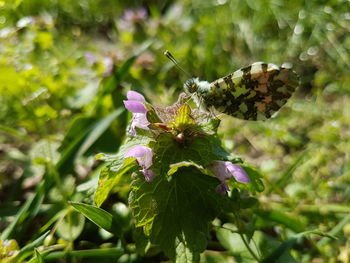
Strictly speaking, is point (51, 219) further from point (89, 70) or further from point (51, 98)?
point (89, 70)

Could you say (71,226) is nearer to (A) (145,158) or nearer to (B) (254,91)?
(A) (145,158)

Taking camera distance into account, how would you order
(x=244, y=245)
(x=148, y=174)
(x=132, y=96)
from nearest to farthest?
(x=148, y=174) → (x=132, y=96) → (x=244, y=245)

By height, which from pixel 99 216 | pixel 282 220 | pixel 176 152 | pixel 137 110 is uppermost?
pixel 137 110

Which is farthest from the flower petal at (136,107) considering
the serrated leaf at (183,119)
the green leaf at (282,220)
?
the green leaf at (282,220)

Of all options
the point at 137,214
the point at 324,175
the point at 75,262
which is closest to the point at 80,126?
the point at 75,262

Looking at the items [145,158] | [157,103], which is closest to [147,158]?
[145,158]

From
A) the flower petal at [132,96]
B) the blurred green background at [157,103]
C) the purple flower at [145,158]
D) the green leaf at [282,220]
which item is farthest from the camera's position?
the blurred green background at [157,103]

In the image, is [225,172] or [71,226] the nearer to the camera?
[225,172]

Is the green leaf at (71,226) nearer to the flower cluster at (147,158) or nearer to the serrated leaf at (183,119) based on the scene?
the flower cluster at (147,158)
